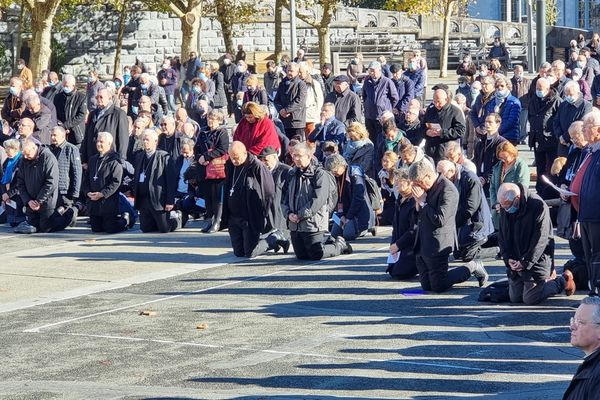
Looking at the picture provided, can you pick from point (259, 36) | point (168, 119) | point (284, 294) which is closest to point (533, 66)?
point (259, 36)

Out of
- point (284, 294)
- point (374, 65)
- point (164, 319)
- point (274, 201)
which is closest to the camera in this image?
point (164, 319)

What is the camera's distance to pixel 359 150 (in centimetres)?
1798

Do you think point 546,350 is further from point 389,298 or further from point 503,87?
point 503,87

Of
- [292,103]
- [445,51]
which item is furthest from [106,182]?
[445,51]

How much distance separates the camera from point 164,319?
12500 millimetres

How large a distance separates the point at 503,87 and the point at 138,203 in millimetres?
6186

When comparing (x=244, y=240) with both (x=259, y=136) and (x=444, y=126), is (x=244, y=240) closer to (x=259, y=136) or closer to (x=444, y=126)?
(x=259, y=136)

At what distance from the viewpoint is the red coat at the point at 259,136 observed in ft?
59.2

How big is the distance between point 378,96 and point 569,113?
15.0 ft

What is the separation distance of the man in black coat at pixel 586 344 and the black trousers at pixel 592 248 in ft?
15.4

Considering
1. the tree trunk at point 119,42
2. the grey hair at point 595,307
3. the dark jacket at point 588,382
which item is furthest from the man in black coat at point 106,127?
the tree trunk at point 119,42

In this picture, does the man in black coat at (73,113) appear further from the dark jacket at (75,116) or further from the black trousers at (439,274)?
the black trousers at (439,274)

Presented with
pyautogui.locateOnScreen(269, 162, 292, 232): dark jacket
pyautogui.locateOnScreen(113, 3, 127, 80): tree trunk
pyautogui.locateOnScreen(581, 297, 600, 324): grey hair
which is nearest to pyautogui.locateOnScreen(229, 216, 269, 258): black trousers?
pyautogui.locateOnScreen(269, 162, 292, 232): dark jacket

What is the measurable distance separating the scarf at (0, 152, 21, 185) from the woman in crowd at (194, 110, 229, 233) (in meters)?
2.85
